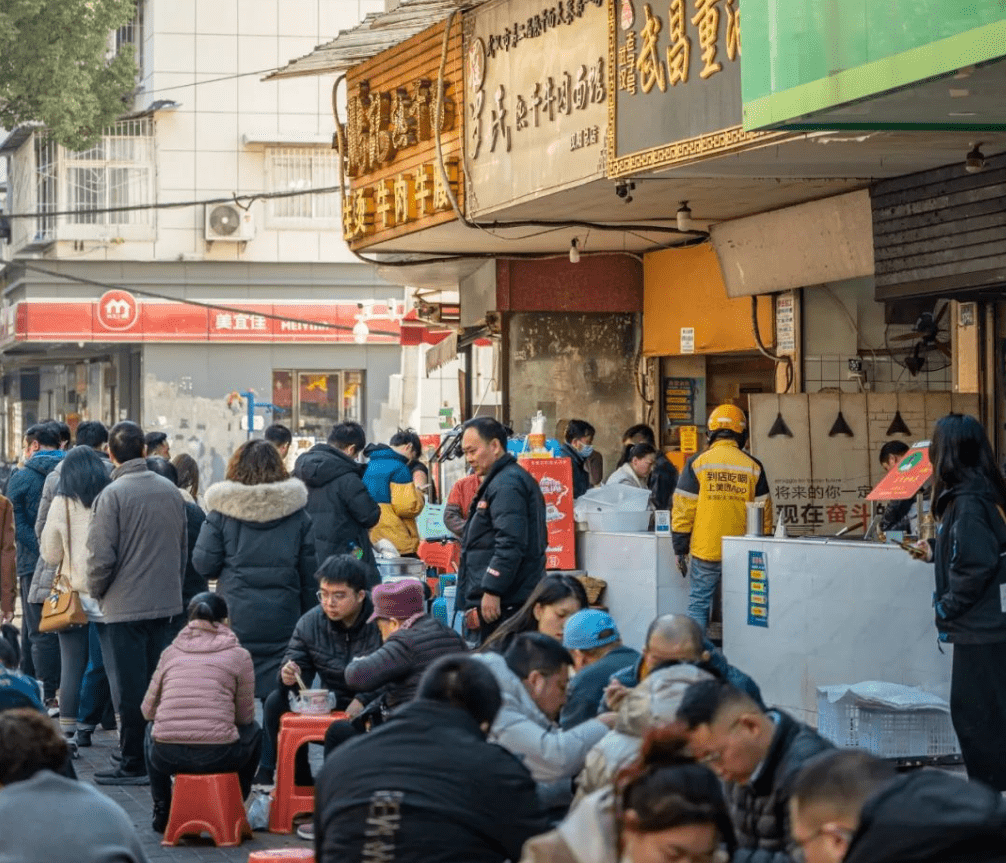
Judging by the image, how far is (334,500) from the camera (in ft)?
41.5

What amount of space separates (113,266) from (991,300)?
26809 mm

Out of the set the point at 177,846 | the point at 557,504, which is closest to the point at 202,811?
the point at 177,846

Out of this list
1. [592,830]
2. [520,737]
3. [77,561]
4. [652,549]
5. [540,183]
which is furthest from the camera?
[540,183]

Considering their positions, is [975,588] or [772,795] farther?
[975,588]

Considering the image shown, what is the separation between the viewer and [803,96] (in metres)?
9.91

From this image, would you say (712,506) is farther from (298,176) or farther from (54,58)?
(298,176)

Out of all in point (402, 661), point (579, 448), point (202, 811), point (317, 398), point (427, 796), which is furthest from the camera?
point (317, 398)

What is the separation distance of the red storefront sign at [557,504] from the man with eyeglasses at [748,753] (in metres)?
8.52

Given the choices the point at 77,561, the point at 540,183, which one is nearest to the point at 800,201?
the point at 540,183

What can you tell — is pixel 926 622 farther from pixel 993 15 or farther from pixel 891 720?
pixel 993 15

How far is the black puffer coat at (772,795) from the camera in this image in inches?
207

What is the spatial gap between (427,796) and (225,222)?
3406 centimetres

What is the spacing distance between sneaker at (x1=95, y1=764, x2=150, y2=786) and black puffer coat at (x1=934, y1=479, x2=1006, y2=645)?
15.0 feet

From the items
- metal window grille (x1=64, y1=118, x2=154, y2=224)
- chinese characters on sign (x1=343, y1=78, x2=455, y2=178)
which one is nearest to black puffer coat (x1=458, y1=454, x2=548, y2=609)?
chinese characters on sign (x1=343, y1=78, x2=455, y2=178)
